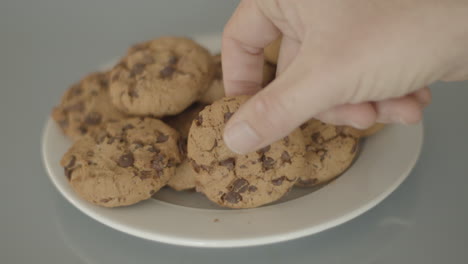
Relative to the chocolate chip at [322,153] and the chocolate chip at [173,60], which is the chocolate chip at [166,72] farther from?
the chocolate chip at [322,153]

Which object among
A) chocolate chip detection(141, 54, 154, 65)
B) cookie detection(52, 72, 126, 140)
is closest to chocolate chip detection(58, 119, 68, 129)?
cookie detection(52, 72, 126, 140)

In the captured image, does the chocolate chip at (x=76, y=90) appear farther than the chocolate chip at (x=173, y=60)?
Yes

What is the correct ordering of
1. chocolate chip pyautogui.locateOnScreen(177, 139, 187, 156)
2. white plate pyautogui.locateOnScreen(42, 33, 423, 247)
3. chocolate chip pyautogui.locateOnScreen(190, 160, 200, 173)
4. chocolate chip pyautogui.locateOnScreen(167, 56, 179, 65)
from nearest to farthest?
white plate pyautogui.locateOnScreen(42, 33, 423, 247), chocolate chip pyautogui.locateOnScreen(190, 160, 200, 173), chocolate chip pyautogui.locateOnScreen(177, 139, 187, 156), chocolate chip pyautogui.locateOnScreen(167, 56, 179, 65)

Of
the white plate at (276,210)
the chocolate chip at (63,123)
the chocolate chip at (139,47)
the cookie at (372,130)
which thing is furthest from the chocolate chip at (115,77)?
the cookie at (372,130)

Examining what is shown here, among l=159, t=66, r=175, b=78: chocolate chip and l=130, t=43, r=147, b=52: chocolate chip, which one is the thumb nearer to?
l=159, t=66, r=175, b=78: chocolate chip

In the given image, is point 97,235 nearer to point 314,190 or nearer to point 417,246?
point 314,190

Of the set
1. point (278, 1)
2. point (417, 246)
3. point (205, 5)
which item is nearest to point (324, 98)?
point (278, 1)
